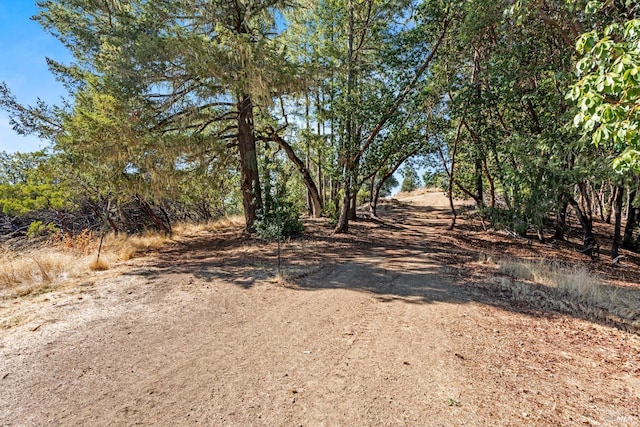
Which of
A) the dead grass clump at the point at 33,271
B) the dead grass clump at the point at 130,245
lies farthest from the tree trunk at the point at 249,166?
the dead grass clump at the point at 33,271

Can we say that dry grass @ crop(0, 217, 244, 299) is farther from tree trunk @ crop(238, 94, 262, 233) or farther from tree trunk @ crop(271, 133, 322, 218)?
tree trunk @ crop(271, 133, 322, 218)

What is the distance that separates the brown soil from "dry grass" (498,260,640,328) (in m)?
0.23

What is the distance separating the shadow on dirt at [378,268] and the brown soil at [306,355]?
7 centimetres

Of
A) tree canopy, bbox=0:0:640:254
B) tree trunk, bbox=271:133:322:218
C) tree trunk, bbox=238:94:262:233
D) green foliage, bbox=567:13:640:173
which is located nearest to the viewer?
green foliage, bbox=567:13:640:173

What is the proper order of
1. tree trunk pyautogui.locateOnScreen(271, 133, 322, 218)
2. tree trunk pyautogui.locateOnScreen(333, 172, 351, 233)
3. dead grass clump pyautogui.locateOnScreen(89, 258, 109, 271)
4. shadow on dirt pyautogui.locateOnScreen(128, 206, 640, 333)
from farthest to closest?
1. tree trunk pyautogui.locateOnScreen(271, 133, 322, 218)
2. tree trunk pyautogui.locateOnScreen(333, 172, 351, 233)
3. dead grass clump pyautogui.locateOnScreen(89, 258, 109, 271)
4. shadow on dirt pyautogui.locateOnScreen(128, 206, 640, 333)

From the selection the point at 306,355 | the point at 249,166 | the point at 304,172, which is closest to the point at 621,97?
the point at 306,355

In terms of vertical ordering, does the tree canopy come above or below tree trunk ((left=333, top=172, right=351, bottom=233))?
above

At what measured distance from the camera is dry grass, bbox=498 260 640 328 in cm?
435

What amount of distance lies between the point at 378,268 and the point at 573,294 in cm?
336

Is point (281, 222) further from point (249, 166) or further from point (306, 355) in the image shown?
point (306, 355)

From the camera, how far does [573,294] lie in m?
5.05

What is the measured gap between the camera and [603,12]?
6.14 meters

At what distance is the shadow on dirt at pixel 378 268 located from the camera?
468cm

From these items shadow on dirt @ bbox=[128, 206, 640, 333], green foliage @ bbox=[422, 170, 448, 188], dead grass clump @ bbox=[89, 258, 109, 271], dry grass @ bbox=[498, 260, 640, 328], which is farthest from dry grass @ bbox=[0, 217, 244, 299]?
green foliage @ bbox=[422, 170, 448, 188]
